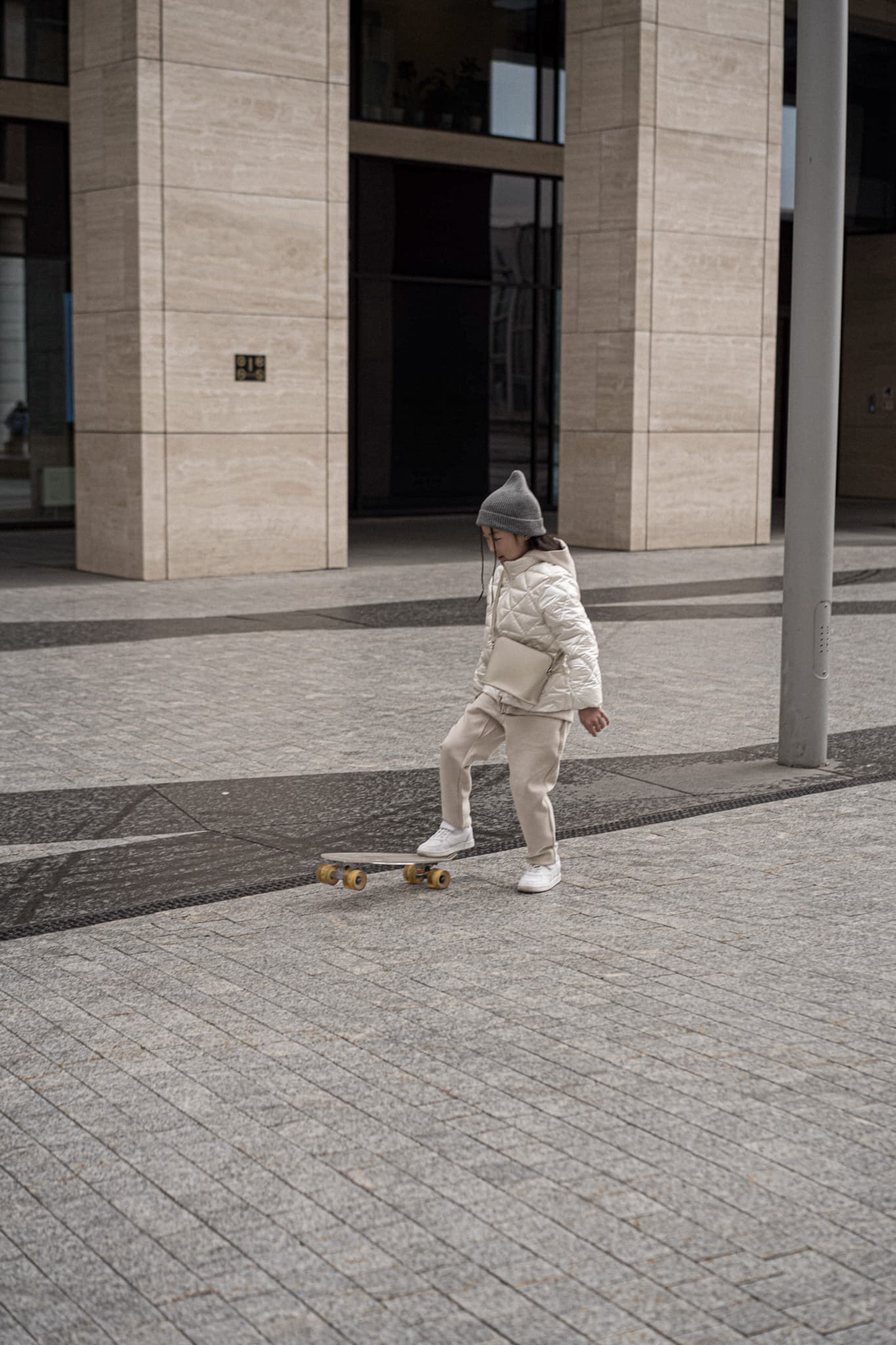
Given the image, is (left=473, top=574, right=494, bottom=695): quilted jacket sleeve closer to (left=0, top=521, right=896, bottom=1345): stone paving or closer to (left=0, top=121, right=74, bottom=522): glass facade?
(left=0, top=521, right=896, bottom=1345): stone paving

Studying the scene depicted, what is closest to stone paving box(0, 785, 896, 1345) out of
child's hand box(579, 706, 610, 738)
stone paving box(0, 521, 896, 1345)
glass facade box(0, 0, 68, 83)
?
stone paving box(0, 521, 896, 1345)

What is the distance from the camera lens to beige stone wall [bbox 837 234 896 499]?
99.7 feet

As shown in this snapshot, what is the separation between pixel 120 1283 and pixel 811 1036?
212 cm

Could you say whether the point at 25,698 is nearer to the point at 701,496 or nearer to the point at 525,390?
the point at 701,496

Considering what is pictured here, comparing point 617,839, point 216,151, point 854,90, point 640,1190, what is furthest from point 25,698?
point 854,90

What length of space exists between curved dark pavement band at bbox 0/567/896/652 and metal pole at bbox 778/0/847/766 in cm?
537

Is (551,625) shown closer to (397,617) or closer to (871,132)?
(397,617)

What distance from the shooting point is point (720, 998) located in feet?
16.4

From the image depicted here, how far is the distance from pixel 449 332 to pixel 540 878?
20.6m

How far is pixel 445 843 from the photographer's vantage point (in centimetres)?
639

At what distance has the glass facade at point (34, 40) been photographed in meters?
21.2

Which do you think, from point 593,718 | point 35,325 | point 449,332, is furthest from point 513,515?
point 449,332

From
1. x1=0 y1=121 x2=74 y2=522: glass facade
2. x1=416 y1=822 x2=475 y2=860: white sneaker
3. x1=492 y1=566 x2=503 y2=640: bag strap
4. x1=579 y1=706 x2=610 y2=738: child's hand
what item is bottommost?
x1=416 y1=822 x2=475 y2=860: white sneaker

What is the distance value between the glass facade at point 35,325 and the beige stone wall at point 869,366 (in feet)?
47.2
